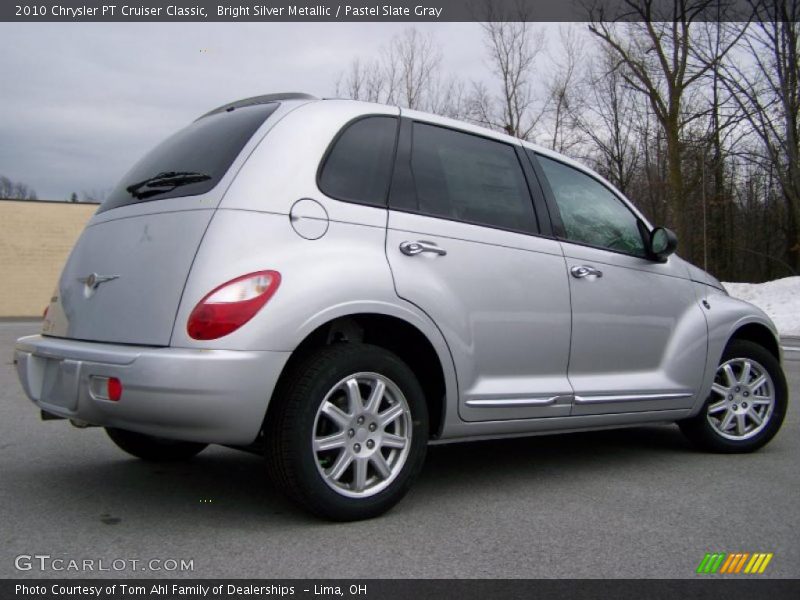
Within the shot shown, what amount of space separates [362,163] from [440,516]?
1.60 metres

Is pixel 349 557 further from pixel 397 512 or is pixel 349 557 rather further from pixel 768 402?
pixel 768 402

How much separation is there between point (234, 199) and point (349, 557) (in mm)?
1455

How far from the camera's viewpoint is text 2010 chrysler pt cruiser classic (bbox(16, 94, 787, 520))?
126 inches

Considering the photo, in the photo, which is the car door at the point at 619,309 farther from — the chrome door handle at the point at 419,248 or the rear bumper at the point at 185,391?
the rear bumper at the point at 185,391

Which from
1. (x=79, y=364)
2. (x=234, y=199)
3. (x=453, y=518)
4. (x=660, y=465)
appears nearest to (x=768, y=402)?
(x=660, y=465)

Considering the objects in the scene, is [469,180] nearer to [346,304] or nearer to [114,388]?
[346,304]

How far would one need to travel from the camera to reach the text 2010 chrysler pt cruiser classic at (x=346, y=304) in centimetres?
319

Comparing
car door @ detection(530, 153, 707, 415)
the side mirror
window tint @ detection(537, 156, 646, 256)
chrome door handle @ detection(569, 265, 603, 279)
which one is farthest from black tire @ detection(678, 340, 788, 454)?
chrome door handle @ detection(569, 265, 603, 279)

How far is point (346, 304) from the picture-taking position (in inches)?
132

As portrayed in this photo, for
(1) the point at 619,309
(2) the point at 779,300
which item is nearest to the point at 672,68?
(2) the point at 779,300

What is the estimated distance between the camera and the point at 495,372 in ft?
12.9

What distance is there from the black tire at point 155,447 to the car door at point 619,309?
212 centimetres

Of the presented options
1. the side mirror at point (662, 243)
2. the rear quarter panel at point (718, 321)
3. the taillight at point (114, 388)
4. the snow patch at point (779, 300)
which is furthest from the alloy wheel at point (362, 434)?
the snow patch at point (779, 300)
